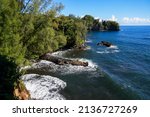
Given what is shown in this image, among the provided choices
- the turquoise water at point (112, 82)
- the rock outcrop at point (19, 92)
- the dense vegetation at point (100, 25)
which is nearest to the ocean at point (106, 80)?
the turquoise water at point (112, 82)

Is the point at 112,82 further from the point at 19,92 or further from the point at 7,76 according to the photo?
the point at 7,76

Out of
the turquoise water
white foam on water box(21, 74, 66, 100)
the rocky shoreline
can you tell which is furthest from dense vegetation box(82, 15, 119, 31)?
white foam on water box(21, 74, 66, 100)

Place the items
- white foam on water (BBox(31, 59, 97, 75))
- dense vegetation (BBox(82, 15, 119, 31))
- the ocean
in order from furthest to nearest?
dense vegetation (BBox(82, 15, 119, 31)) → white foam on water (BBox(31, 59, 97, 75)) → the ocean

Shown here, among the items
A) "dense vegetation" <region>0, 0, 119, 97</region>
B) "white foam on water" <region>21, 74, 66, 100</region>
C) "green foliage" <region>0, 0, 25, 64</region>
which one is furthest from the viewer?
"white foam on water" <region>21, 74, 66, 100</region>

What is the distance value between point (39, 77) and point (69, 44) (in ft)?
111

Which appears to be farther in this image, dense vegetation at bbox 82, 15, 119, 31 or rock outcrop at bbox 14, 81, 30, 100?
dense vegetation at bbox 82, 15, 119, 31

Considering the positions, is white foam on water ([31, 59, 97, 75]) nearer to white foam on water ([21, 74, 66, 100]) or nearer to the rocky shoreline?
the rocky shoreline

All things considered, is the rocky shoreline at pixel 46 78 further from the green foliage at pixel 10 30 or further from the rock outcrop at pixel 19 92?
the green foliage at pixel 10 30

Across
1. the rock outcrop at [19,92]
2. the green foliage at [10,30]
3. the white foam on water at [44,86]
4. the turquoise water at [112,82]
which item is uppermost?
the green foliage at [10,30]

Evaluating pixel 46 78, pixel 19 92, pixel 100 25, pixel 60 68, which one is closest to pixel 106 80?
pixel 46 78

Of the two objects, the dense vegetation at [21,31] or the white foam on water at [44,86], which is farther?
the white foam on water at [44,86]

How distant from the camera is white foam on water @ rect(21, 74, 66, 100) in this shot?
1107 inches

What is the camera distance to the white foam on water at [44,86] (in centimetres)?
2811

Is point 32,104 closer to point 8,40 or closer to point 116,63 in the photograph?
point 8,40
